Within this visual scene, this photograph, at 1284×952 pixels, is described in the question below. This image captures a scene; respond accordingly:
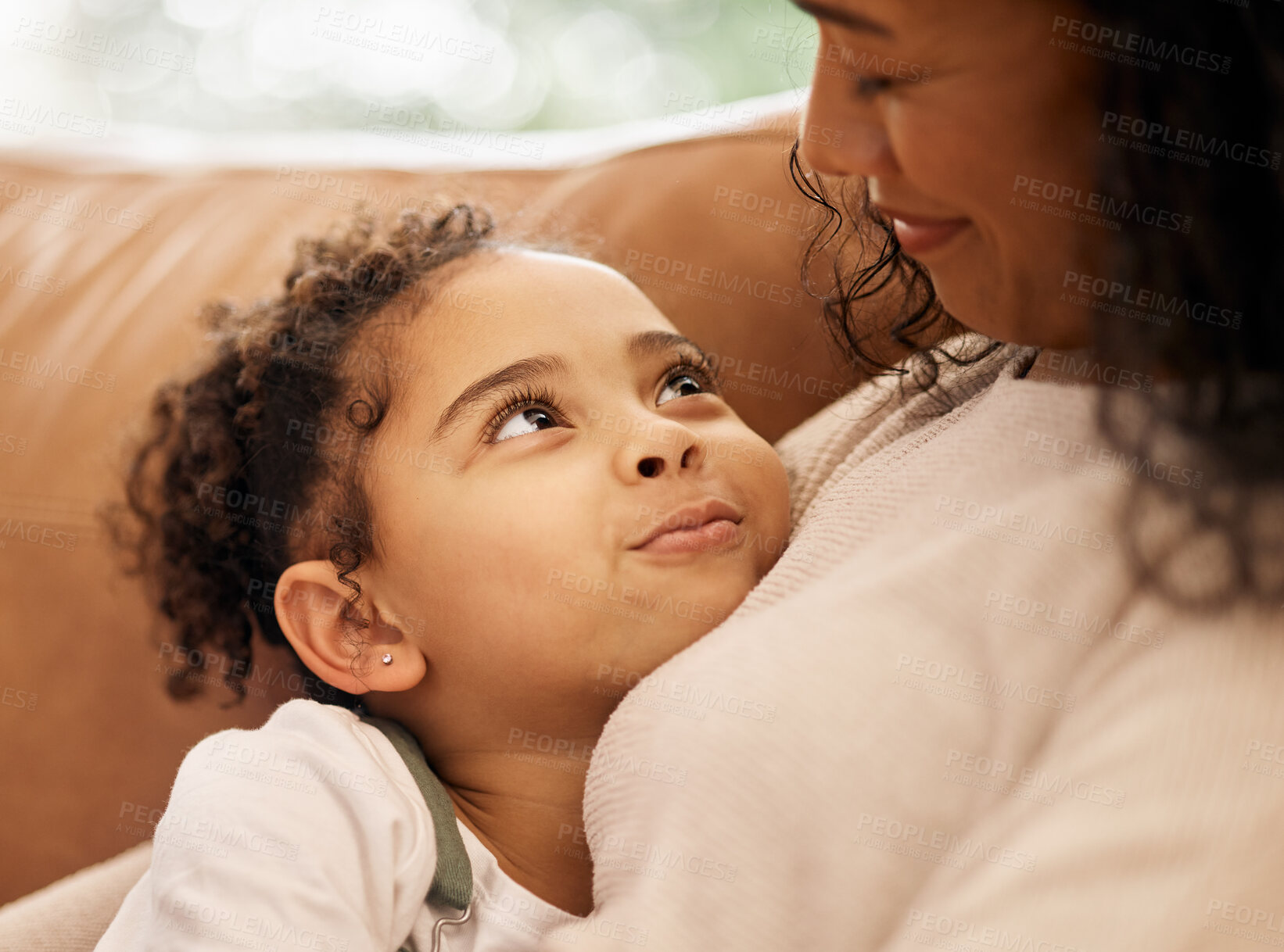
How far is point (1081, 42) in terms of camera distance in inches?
22.4

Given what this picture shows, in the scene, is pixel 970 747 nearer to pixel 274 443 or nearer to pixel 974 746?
pixel 974 746

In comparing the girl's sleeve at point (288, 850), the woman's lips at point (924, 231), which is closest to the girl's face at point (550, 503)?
the girl's sleeve at point (288, 850)

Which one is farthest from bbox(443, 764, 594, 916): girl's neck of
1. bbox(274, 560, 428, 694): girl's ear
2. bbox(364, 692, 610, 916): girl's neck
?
bbox(274, 560, 428, 694): girl's ear

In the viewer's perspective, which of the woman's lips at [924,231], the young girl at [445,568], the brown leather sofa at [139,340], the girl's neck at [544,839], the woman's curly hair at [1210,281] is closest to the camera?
the woman's curly hair at [1210,281]

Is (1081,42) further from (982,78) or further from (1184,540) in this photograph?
(1184,540)

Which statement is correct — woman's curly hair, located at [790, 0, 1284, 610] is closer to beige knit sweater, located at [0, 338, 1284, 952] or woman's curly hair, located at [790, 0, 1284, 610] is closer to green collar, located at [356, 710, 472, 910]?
beige knit sweater, located at [0, 338, 1284, 952]

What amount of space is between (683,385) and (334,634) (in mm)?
390

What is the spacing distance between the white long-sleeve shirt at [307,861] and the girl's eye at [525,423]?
0.90 ft

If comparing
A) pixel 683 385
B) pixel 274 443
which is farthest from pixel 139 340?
pixel 683 385

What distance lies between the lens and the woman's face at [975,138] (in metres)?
0.57

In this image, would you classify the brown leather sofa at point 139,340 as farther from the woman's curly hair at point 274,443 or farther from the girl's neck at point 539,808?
the girl's neck at point 539,808

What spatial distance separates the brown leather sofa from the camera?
117 cm

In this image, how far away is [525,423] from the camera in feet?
2.82

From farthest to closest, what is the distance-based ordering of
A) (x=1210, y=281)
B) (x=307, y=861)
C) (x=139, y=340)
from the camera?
(x=139, y=340), (x=307, y=861), (x=1210, y=281)
